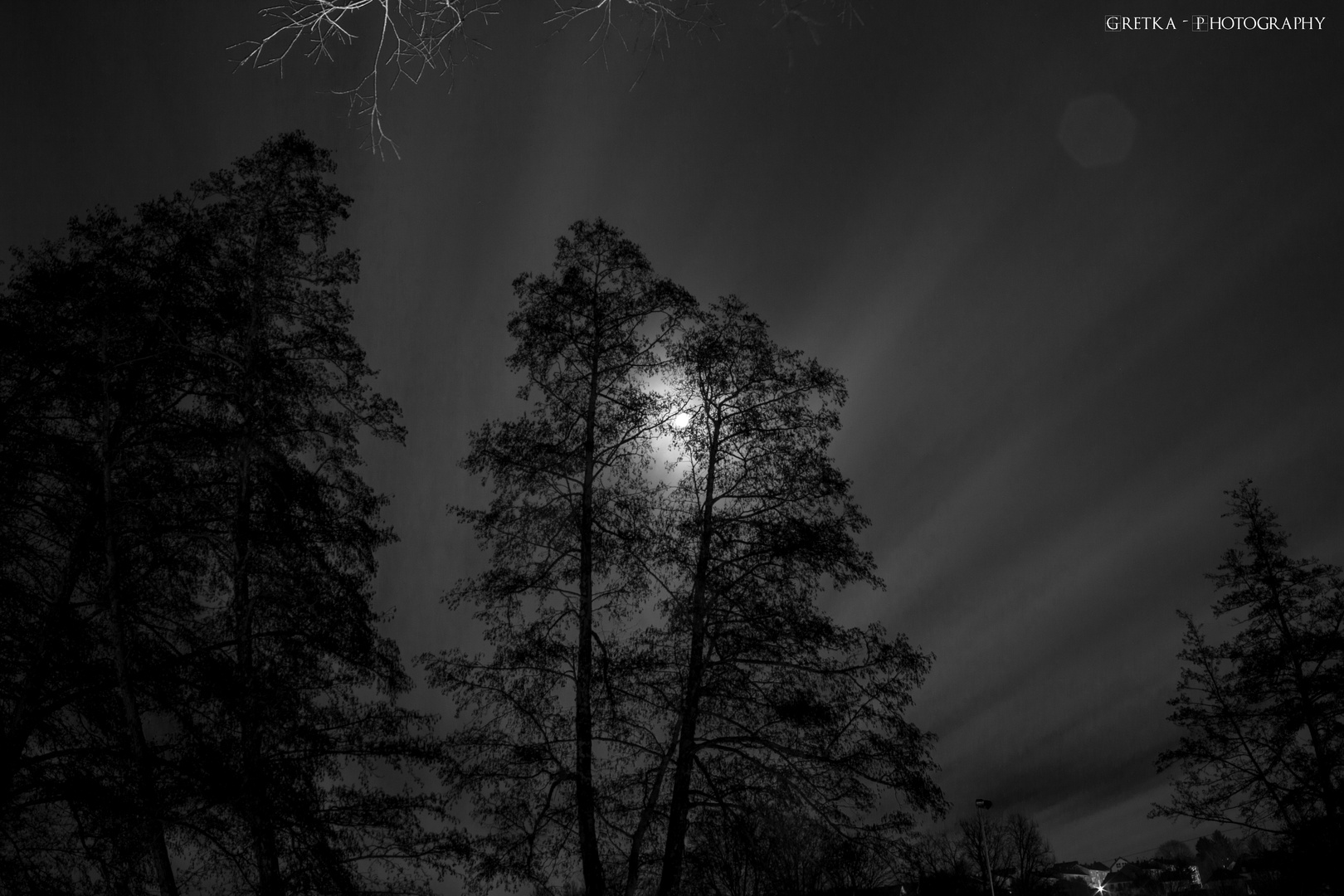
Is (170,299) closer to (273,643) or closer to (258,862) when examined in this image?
(273,643)

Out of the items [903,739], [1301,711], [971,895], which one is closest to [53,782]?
[903,739]

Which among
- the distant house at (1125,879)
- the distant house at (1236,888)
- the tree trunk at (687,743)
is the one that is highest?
the tree trunk at (687,743)

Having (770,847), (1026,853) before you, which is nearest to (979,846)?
(1026,853)

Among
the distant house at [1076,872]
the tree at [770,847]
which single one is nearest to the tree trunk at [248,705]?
the tree at [770,847]

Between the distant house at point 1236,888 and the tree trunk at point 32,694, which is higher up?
the tree trunk at point 32,694

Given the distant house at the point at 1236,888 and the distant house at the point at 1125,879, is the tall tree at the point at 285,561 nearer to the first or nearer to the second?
the distant house at the point at 1236,888

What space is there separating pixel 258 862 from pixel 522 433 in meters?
5.92

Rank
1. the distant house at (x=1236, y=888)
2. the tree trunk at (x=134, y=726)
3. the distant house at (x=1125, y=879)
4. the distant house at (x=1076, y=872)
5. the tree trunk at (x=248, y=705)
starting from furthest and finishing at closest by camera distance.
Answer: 1. the distant house at (x=1076, y=872)
2. the distant house at (x=1125, y=879)
3. the distant house at (x=1236, y=888)
4. the tree trunk at (x=248, y=705)
5. the tree trunk at (x=134, y=726)

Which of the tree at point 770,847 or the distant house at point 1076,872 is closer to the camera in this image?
the tree at point 770,847

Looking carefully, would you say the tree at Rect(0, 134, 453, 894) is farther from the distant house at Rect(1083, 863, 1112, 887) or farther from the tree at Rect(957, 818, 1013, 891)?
the distant house at Rect(1083, 863, 1112, 887)

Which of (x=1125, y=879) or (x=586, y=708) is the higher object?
Answer: (x=586, y=708)

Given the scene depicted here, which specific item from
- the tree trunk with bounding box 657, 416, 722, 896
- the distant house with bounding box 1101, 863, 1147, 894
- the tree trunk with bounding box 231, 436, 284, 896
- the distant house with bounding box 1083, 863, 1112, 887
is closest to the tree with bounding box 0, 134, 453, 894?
the tree trunk with bounding box 231, 436, 284, 896

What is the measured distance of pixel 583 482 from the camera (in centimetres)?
1145

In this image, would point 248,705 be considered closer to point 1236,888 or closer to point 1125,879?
point 1236,888
